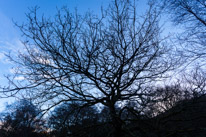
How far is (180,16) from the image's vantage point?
5.11 m

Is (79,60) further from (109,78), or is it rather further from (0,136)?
(0,136)

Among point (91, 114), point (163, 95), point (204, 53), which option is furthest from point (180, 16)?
point (91, 114)

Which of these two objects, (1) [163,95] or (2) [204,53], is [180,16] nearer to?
(2) [204,53]

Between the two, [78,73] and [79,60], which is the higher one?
[79,60]

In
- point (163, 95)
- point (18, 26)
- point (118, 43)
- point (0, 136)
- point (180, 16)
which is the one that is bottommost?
point (0, 136)

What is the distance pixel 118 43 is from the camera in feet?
14.0

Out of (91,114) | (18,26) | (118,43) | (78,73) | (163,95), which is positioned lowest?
(91,114)

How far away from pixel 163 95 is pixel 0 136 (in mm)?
19869

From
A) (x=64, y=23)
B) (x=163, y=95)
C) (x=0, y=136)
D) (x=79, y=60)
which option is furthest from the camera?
(x=0, y=136)

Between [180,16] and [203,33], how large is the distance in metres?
1.09

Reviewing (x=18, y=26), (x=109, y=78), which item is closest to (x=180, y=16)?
(x=109, y=78)

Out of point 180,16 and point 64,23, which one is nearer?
point 64,23

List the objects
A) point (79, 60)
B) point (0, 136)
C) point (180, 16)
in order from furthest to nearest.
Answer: point (0, 136), point (180, 16), point (79, 60)

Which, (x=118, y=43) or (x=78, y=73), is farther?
(x=118, y=43)
